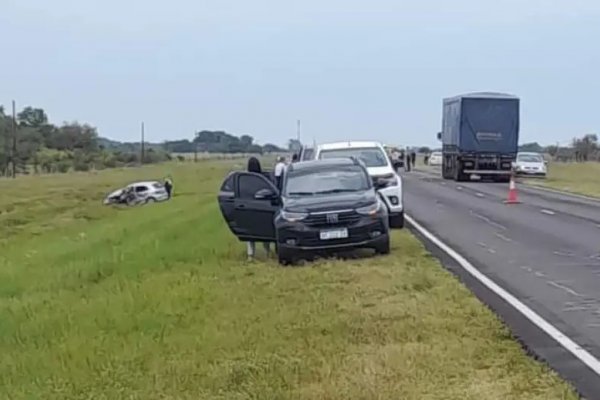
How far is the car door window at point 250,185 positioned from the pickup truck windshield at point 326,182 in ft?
1.72

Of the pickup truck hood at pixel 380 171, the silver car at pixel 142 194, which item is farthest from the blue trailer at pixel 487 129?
the pickup truck hood at pixel 380 171

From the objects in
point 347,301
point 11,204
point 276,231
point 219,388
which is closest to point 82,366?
point 219,388

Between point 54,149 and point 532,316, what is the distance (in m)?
125

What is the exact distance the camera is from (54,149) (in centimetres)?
13200

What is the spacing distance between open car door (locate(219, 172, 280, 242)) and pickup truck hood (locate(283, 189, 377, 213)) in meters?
0.29

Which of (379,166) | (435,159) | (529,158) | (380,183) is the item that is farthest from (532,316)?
(435,159)

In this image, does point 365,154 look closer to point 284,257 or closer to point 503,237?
point 503,237

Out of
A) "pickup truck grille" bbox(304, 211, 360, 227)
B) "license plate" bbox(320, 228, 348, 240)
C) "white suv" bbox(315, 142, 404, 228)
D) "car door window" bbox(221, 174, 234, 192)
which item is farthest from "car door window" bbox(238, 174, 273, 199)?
"white suv" bbox(315, 142, 404, 228)

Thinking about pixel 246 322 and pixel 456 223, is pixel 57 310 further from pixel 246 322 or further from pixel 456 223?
pixel 456 223

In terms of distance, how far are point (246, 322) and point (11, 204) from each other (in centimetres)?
5102

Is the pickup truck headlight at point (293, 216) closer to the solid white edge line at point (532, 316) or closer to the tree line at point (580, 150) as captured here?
the solid white edge line at point (532, 316)

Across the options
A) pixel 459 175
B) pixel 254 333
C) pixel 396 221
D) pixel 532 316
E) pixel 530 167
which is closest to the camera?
pixel 254 333

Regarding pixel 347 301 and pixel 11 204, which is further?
pixel 11 204

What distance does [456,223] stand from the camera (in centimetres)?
2484
